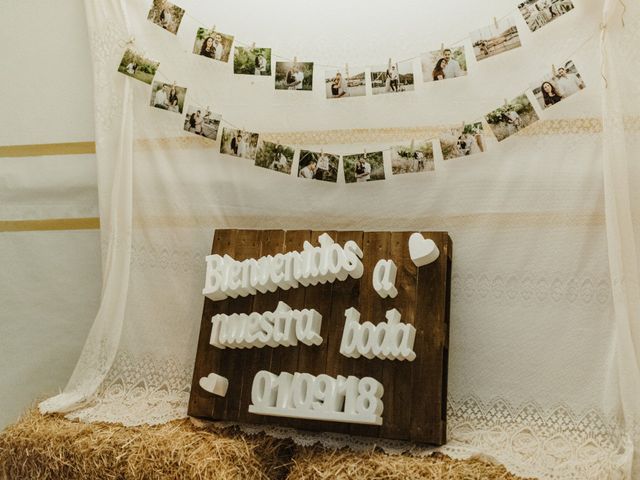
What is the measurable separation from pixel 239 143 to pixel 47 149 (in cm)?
99

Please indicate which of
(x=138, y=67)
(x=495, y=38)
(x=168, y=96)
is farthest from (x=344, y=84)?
(x=138, y=67)

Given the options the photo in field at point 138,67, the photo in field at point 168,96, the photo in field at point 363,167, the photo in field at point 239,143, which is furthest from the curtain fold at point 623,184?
the photo in field at point 138,67

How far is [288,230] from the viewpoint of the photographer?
263 cm

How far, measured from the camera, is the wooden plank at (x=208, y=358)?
2510 millimetres

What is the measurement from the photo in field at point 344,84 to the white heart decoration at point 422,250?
610 mm

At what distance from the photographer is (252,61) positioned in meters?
2.69

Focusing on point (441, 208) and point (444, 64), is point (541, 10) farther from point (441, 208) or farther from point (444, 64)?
point (441, 208)

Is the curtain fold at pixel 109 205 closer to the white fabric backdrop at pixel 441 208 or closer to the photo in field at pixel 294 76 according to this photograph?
the white fabric backdrop at pixel 441 208

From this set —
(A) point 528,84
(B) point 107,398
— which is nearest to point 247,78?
(A) point 528,84

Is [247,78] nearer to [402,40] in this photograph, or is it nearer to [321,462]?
[402,40]

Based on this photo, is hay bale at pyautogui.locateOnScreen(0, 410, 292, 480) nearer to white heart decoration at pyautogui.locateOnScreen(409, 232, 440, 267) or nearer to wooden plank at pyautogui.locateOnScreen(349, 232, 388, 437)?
wooden plank at pyautogui.locateOnScreen(349, 232, 388, 437)

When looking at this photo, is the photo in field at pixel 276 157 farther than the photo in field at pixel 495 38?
Yes

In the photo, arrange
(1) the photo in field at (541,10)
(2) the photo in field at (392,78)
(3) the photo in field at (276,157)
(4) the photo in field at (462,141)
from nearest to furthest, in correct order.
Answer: (1) the photo in field at (541,10) < (4) the photo in field at (462,141) < (2) the photo in field at (392,78) < (3) the photo in field at (276,157)

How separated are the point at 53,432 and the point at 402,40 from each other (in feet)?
6.14
